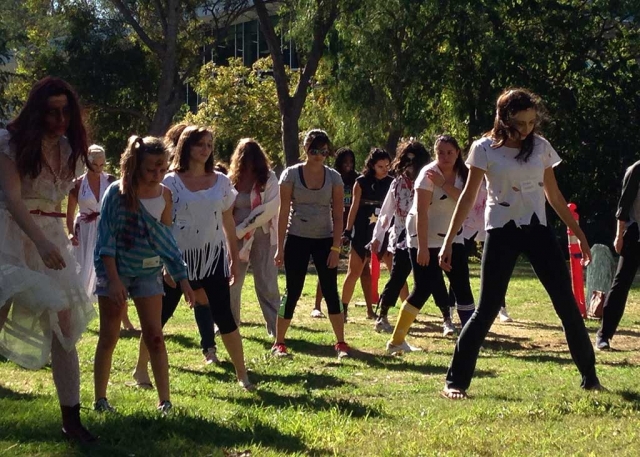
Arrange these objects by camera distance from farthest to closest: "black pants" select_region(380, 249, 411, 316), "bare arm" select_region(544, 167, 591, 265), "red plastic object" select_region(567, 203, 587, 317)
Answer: "red plastic object" select_region(567, 203, 587, 317) < "black pants" select_region(380, 249, 411, 316) < "bare arm" select_region(544, 167, 591, 265)

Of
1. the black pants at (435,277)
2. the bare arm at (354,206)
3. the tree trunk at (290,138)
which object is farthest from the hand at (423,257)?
the tree trunk at (290,138)

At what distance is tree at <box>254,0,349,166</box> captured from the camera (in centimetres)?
2683

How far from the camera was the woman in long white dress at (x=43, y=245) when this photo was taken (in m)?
5.12

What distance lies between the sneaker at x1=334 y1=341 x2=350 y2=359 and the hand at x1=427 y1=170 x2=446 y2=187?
5.20 feet

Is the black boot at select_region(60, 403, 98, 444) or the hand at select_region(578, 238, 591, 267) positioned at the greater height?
the hand at select_region(578, 238, 591, 267)

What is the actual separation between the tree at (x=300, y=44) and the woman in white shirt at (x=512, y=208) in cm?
2009

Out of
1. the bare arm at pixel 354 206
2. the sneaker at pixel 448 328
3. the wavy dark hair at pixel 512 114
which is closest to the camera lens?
the wavy dark hair at pixel 512 114

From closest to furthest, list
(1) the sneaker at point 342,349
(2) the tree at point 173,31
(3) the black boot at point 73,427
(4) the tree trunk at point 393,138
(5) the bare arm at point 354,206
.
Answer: (3) the black boot at point 73,427
(1) the sneaker at point 342,349
(5) the bare arm at point 354,206
(4) the tree trunk at point 393,138
(2) the tree at point 173,31

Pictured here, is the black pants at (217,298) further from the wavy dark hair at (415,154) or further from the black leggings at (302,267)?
the wavy dark hair at (415,154)

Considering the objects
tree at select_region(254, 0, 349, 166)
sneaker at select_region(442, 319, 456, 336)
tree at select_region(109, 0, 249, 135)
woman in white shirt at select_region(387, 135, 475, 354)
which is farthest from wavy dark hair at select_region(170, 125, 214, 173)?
tree at select_region(109, 0, 249, 135)

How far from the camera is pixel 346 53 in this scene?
27672mm

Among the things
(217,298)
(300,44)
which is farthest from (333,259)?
(300,44)

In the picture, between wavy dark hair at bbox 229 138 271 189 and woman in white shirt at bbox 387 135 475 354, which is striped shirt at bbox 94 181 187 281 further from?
wavy dark hair at bbox 229 138 271 189

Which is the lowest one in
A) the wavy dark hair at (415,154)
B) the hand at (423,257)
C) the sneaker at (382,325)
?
the sneaker at (382,325)
